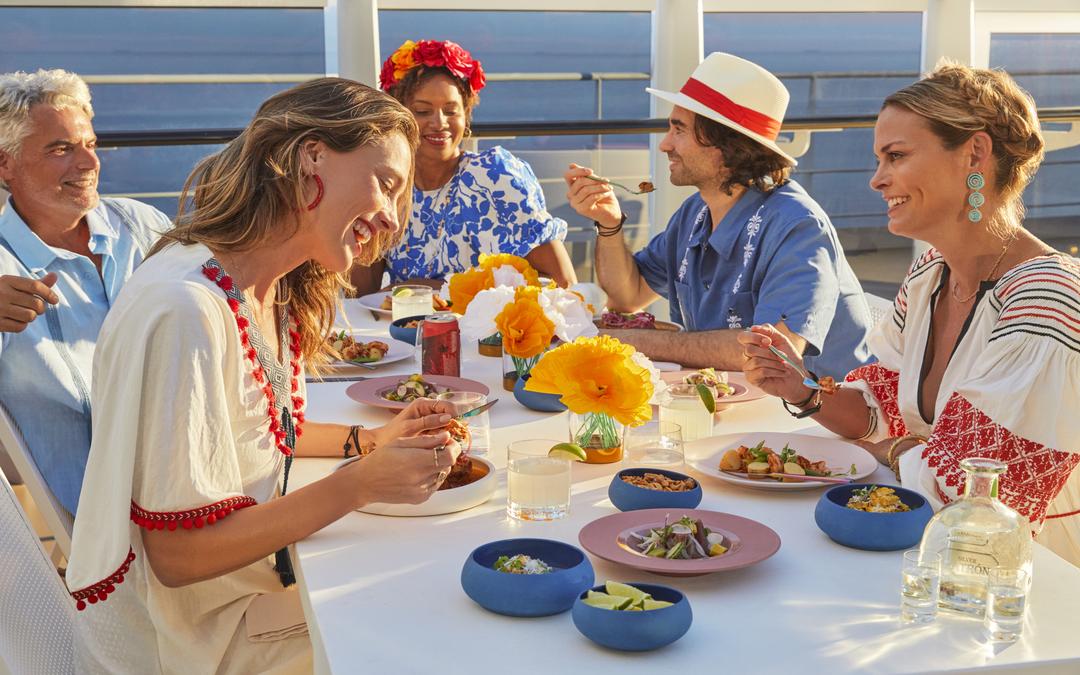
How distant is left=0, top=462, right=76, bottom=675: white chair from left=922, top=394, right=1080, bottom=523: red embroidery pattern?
124 centimetres

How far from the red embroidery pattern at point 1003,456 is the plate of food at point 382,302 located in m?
1.47

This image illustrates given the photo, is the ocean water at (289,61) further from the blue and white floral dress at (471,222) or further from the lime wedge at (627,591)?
the lime wedge at (627,591)

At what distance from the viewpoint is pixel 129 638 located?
1.53m

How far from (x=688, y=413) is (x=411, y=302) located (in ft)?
3.74

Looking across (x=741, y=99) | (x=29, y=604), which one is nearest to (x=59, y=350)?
(x=29, y=604)

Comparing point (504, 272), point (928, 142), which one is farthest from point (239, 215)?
point (928, 142)

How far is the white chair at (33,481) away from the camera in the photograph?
1.91m

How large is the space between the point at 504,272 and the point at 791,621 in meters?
1.23

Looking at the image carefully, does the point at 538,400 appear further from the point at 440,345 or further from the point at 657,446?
the point at 657,446

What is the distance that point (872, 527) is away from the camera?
1.40 meters

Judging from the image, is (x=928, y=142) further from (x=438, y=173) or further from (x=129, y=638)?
(x=438, y=173)

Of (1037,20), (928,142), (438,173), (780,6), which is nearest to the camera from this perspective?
(928,142)

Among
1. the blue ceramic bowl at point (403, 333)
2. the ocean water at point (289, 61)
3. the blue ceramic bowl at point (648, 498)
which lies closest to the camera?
the blue ceramic bowl at point (648, 498)

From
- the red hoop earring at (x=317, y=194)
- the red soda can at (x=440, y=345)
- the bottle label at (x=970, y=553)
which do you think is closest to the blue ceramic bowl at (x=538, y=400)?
the red soda can at (x=440, y=345)
